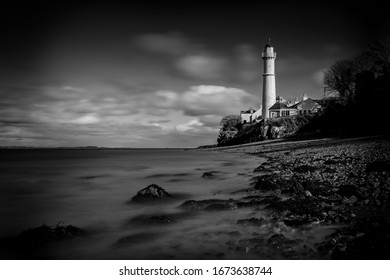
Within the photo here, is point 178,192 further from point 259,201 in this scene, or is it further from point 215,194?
point 259,201

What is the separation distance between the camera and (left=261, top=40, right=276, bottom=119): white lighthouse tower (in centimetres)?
5284

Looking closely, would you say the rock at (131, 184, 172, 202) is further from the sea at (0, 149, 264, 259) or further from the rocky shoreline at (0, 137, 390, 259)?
the sea at (0, 149, 264, 259)

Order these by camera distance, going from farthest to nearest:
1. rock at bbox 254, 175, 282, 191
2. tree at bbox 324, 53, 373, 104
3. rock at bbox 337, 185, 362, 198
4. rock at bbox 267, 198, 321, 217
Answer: tree at bbox 324, 53, 373, 104 < rock at bbox 254, 175, 282, 191 < rock at bbox 337, 185, 362, 198 < rock at bbox 267, 198, 321, 217

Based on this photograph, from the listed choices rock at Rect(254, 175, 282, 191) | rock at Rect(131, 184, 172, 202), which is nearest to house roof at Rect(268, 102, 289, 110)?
rock at Rect(254, 175, 282, 191)

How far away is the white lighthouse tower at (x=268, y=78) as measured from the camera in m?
52.8

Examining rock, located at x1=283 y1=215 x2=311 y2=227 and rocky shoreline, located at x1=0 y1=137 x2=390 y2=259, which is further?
rock, located at x1=283 y1=215 x2=311 y2=227

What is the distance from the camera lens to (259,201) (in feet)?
20.3

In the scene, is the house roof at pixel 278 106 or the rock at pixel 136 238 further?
the house roof at pixel 278 106

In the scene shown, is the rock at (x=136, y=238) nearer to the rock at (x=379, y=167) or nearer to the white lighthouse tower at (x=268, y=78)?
the rock at (x=379, y=167)

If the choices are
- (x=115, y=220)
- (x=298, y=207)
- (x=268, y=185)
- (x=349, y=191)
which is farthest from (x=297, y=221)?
(x=115, y=220)

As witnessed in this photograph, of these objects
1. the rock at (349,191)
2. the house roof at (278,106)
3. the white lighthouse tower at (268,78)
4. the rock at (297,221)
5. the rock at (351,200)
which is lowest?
the rock at (297,221)

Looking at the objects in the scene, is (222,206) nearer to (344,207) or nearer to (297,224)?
(297,224)

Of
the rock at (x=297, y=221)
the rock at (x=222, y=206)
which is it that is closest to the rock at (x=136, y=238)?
the rock at (x=222, y=206)
